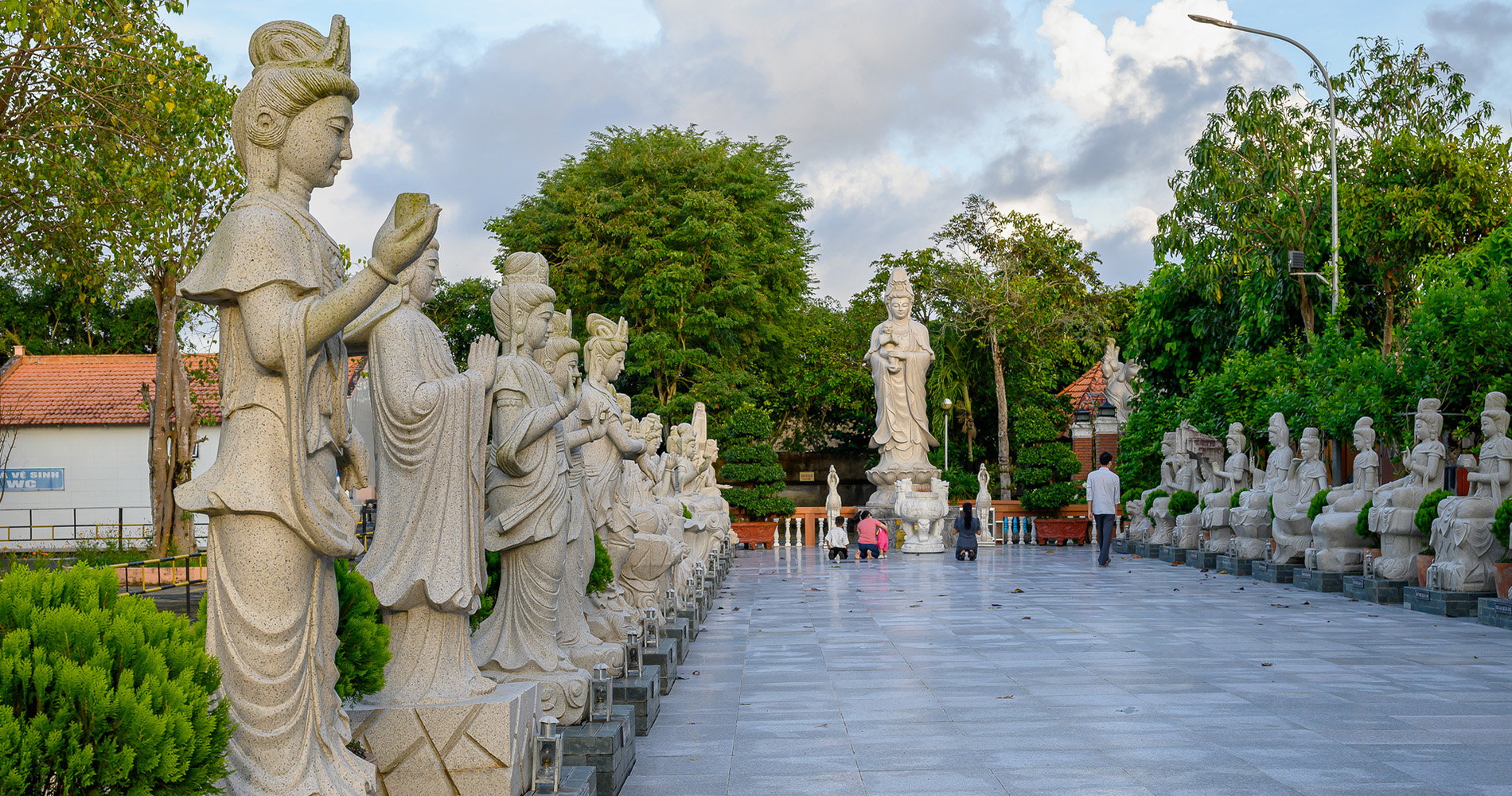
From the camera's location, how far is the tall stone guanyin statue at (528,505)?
5.30m

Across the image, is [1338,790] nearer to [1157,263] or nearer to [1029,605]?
[1029,605]

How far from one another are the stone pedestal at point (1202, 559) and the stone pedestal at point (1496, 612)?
22.4 ft

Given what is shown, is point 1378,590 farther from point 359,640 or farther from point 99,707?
point 99,707

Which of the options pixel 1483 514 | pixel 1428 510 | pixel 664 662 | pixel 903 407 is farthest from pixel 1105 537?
pixel 664 662

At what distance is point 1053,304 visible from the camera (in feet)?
95.9

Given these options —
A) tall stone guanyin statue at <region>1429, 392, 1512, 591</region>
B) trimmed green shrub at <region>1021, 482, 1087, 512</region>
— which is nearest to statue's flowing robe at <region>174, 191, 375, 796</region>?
tall stone guanyin statue at <region>1429, 392, 1512, 591</region>

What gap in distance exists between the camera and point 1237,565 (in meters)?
16.3

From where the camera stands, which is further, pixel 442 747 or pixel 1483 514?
pixel 1483 514

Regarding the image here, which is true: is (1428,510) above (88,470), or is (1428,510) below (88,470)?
below

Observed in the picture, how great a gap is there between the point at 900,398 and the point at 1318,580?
1070 cm

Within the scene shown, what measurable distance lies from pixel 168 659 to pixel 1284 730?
528cm

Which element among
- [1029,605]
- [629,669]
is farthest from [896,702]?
[1029,605]

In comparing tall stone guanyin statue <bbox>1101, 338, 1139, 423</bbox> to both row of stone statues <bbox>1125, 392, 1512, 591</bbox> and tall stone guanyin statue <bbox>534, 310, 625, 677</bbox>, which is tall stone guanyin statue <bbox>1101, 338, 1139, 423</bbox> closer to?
row of stone statues <bbox>1125, 392, 1512, 591</bbox>

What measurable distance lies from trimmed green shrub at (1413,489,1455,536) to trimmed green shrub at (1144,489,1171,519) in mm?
8913
